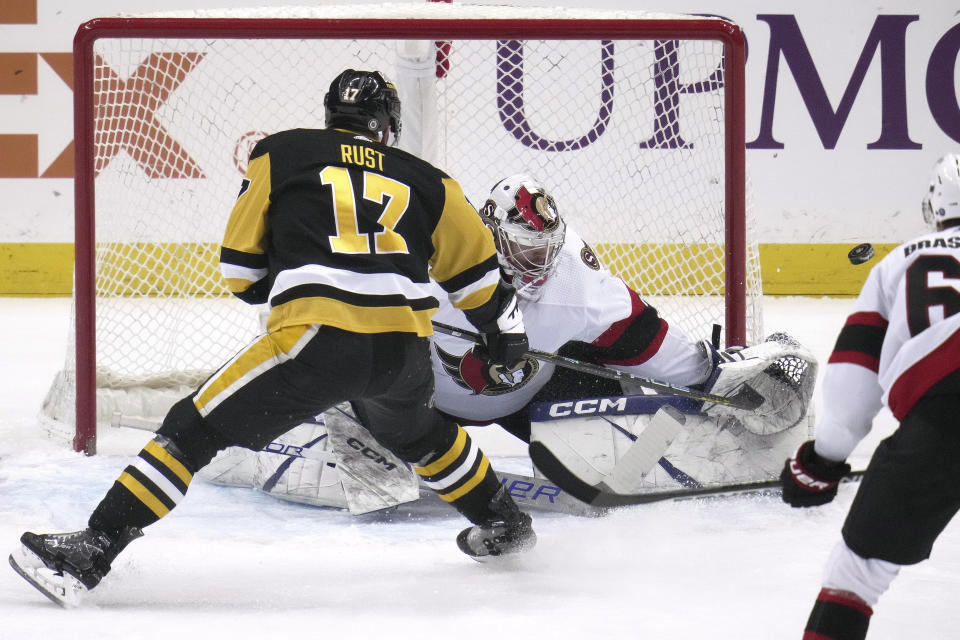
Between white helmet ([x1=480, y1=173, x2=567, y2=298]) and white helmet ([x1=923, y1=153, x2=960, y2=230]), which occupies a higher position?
white helmet ([x1=923, y1=153, x2=960, y2=230])

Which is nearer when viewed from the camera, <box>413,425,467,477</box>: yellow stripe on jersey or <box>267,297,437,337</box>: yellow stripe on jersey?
<box>267,297,437,337</box>: yellow stripe on jersey

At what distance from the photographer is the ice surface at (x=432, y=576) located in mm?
2018

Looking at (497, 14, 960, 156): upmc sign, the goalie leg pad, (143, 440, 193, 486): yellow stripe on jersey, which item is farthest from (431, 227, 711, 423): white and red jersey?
(497, 14, 960, 156): upmc sign

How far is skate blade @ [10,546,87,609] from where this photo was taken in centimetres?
204

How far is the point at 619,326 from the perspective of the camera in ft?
9.63

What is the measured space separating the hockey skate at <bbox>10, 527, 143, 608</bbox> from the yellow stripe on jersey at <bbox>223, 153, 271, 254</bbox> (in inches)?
22.9

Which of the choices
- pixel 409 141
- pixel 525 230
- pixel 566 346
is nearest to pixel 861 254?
pixel 525 230

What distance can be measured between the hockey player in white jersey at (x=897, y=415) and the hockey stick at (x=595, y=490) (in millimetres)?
1167

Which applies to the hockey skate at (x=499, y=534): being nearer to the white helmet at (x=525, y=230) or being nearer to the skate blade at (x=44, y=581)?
the white helmet at (x=525, y=230)

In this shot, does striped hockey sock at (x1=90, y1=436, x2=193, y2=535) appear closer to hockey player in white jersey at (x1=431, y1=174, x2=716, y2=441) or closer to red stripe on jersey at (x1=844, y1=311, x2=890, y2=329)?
hockey player in white jersey at (x1=431, y1=174, x2=716, y2=441)

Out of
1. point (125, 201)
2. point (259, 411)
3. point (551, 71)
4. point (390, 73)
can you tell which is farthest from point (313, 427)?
point (390, 73)

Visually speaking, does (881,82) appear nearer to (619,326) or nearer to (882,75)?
(882,75)

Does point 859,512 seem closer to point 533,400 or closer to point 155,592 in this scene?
point 155,592

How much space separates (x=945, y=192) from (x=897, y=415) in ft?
1.07
